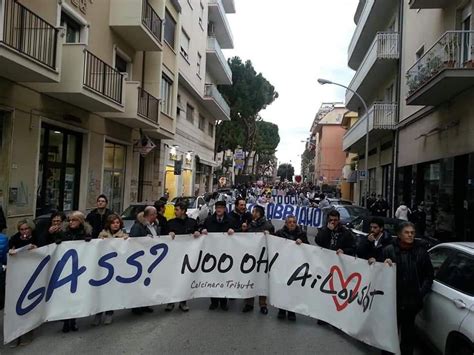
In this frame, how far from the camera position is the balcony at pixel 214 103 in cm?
3272

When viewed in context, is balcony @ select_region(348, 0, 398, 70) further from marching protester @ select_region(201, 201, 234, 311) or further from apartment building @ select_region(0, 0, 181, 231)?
marching protester @ select_region(201, 201, 234, 311)

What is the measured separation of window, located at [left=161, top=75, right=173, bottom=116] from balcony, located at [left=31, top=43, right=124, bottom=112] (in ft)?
22.5

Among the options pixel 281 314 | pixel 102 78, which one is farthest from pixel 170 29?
pixel 281 314

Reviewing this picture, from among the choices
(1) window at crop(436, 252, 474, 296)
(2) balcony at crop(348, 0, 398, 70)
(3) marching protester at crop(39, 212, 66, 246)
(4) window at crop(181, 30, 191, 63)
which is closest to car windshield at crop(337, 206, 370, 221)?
(1) window at crop(436, 252, 474, 296)

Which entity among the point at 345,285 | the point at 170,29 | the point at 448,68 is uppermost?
the point at 170,29

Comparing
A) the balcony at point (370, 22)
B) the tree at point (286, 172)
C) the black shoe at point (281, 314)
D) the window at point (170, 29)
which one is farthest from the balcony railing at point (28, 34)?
the tree at point (286, 172)

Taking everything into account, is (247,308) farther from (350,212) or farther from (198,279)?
(350,212)

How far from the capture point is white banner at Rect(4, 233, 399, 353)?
5402 millimetres

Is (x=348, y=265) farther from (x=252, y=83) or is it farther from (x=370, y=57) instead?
(x=252, y=83)

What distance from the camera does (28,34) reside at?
10.7 meters

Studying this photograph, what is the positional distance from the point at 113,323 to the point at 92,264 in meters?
0.91

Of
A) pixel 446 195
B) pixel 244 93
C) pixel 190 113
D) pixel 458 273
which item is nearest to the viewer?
pixel 458 273

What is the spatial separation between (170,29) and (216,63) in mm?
13143

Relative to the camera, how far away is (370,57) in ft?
85.7
